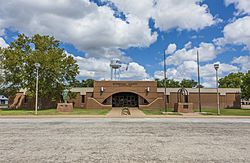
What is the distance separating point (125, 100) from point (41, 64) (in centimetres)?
2060

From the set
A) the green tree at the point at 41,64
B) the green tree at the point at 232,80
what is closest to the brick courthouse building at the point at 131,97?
the green tree at the point at 41,64

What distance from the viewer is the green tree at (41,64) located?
34.2m

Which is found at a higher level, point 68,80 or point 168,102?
point 68,80

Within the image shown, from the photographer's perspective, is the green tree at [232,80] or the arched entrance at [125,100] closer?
the arched entrance at [125,100]

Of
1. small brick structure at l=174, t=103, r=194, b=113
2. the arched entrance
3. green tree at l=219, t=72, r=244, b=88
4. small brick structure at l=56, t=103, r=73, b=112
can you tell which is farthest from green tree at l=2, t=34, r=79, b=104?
green tree at l=219, t=72, r=244, b=88

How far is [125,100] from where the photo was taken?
48844mm

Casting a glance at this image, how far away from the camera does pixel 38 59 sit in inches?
1312

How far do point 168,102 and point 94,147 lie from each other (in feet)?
134

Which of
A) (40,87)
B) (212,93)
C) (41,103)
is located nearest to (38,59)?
(40,87)

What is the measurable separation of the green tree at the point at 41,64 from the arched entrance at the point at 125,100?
40.9ft

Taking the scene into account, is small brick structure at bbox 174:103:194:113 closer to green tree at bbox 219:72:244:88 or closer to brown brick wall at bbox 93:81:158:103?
brown brick wall at bbox 93:81:158:103

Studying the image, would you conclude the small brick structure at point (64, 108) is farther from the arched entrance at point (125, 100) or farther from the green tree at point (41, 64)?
the arched entrance at point (125, 100)

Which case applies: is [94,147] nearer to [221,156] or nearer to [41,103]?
[221,156]

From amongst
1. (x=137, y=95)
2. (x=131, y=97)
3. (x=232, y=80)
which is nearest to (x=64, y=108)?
(x=131, y=97)
